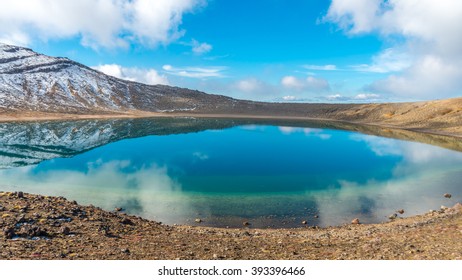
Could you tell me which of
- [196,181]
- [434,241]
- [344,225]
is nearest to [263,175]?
[196,181]

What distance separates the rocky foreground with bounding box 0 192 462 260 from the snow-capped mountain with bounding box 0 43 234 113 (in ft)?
414

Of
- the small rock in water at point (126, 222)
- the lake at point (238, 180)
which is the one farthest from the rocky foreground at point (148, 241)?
the lake at point (238, 180)

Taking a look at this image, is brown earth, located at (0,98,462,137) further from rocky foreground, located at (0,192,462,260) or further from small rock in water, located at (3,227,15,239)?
small rock in water, located at (3,227,15,239)

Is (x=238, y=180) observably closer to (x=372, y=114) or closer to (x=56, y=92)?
(x=372, y=114)

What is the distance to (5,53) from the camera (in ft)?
621

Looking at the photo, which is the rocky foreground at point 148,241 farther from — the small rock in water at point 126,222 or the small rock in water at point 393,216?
the small rock in water at point 393,216

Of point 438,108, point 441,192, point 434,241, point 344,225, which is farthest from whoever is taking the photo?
point 438,108

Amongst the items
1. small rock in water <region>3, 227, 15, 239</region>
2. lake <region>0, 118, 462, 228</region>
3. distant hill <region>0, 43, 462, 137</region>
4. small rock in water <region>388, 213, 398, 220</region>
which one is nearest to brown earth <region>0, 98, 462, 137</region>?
distant hill <region>0, 43, 462, 137</region>

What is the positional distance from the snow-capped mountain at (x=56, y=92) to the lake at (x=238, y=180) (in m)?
89.0

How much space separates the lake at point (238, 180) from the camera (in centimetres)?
2550

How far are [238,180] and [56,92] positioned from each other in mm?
158953

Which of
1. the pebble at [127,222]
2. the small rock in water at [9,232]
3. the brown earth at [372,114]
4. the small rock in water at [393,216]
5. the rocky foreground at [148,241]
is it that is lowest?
the small rock in water at [393,216]

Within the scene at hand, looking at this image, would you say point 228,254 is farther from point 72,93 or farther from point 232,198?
point 72,93

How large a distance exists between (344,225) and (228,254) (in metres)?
12.7
